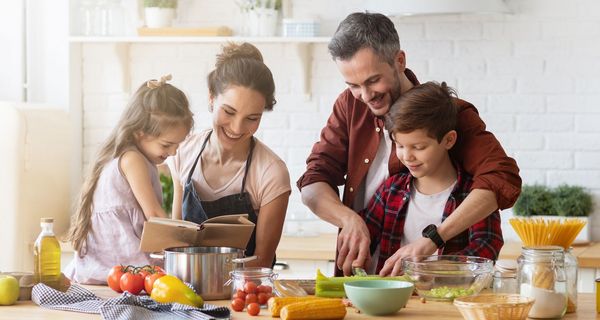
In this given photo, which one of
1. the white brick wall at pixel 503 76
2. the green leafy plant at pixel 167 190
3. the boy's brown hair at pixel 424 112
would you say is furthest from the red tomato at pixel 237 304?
the white brick wall at pixel 503 76

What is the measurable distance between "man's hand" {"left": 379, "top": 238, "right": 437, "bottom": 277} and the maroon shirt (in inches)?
10.9

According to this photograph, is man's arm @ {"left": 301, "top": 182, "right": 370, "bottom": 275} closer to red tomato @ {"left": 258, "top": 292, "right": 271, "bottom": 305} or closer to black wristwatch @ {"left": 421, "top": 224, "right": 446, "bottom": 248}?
black wristwatch @ {"left": 421, "top": 224, "right": 446, "bottom": 248}

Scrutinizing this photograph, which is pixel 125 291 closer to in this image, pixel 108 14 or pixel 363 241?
pixel 363 241

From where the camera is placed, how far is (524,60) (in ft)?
16.6

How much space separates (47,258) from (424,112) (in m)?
1.27

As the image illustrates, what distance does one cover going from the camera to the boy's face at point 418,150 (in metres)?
3.14

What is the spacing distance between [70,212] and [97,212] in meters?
2.15

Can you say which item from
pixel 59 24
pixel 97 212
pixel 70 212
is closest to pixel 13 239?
pixel 70 212

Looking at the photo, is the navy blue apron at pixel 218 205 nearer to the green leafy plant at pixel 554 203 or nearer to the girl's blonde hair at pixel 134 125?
the girl's blonde hair at pixel 134 125

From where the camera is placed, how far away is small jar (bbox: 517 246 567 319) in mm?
2477

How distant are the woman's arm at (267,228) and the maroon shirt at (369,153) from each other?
0.48ft

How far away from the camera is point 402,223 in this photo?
3.29 m

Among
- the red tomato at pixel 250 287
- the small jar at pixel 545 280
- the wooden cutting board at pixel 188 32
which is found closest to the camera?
the small jar at pixel 545 280

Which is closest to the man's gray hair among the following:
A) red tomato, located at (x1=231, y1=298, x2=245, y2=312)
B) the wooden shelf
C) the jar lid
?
the jar lid
